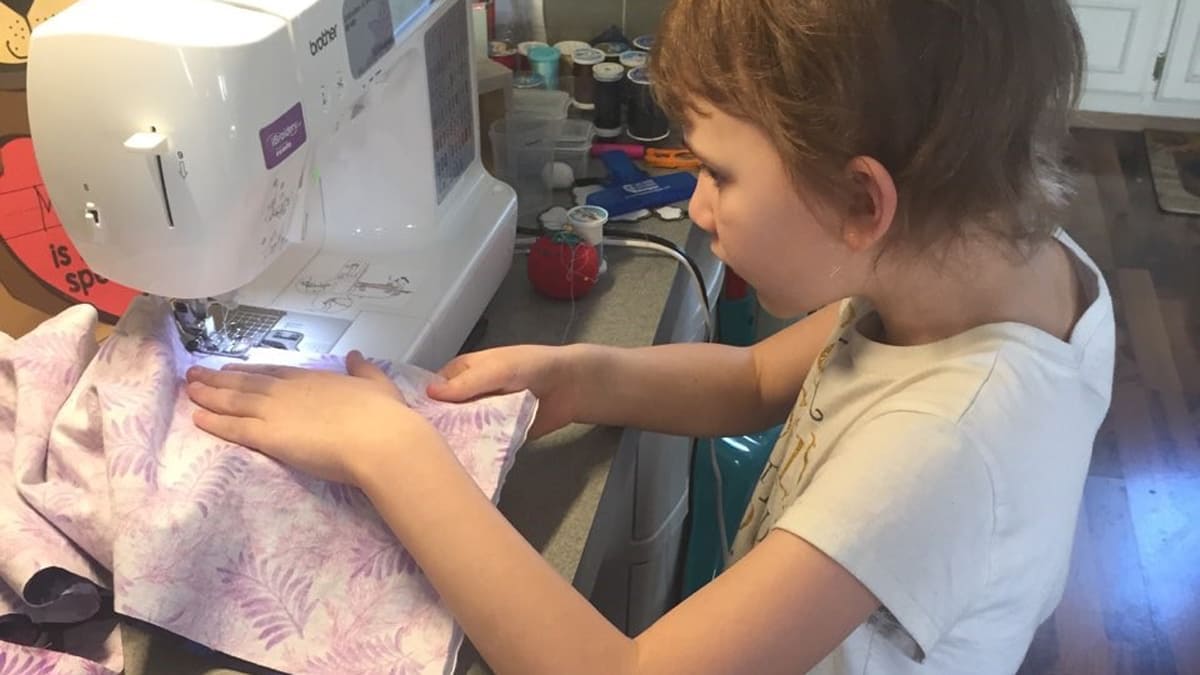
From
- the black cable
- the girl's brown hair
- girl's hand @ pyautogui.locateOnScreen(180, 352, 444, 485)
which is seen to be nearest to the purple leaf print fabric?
girl's hand @ pyautogui.locateOnScreen(180, 352, 444, 485)

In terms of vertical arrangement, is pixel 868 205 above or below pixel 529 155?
above

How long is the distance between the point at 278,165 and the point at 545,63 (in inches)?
32.1

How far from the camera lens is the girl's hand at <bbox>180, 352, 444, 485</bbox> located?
801 millimetres

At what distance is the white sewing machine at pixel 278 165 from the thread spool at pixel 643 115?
1.21ft

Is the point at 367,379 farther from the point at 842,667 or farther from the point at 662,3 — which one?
the point at 662,3

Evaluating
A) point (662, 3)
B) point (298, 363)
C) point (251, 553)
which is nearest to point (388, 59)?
point (298, 363)

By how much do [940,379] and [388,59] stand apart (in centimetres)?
51

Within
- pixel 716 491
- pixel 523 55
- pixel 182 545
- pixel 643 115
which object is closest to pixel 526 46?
pixel 523 55

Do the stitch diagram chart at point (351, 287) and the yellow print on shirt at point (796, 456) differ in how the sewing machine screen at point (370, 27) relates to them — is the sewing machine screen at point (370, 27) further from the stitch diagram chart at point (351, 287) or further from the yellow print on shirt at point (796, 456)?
the yellow print on shirt at point (796, 456)

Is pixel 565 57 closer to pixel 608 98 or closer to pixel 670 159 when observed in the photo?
pixel 608 98

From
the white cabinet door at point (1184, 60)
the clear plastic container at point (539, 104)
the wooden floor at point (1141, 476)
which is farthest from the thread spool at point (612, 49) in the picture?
the white cabinet door at point (1184, 60)

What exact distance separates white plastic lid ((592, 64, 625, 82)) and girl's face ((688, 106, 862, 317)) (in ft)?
2.44

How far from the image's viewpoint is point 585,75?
61.9 inches

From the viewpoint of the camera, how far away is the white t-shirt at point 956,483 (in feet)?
2.39
